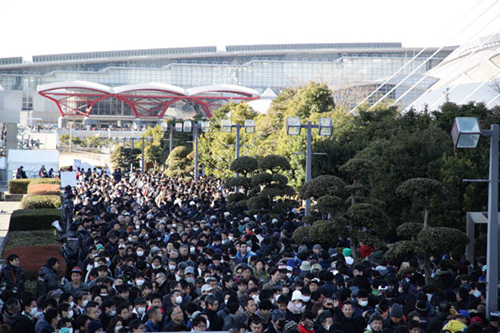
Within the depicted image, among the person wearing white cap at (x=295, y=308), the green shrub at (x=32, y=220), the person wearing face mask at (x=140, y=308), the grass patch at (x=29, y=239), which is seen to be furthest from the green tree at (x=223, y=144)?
the person wearing face mask at (x=140, y=308)

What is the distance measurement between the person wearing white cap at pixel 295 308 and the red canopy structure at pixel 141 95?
286 feet

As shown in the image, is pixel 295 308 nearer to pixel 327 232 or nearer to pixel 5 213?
pixel 327 232

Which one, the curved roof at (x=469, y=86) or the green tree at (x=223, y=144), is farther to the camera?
the green tree at (x=223, y=144)

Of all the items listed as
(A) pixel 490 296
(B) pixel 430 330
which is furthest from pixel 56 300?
(A) pixel 490 296

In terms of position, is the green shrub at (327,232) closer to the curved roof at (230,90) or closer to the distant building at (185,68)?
the curved roof at (230,90)

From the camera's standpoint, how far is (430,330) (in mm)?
8164

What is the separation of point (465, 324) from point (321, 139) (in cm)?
1645

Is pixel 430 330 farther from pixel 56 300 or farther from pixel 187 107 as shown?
pixel 187 107

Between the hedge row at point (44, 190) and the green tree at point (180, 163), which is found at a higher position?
the green tree at point (180, 163)

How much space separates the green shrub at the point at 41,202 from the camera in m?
21.7

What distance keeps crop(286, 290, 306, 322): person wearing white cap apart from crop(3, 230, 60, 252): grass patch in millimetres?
8288

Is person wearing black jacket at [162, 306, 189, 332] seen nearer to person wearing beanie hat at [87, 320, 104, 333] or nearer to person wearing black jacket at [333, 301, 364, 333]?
person wearing beanie hat at [87, 320, 104, 333]

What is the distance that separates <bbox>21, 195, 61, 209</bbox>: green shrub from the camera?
21.7 metres

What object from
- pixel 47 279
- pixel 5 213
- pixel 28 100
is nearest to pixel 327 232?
pixel 47 279
